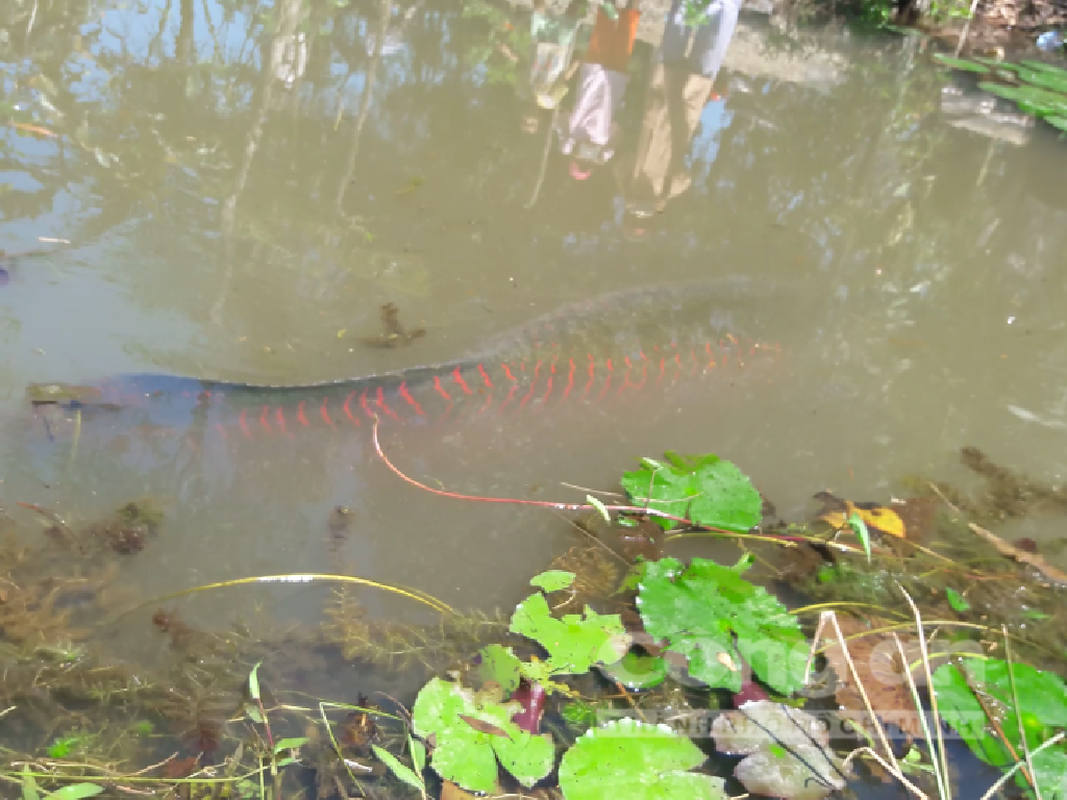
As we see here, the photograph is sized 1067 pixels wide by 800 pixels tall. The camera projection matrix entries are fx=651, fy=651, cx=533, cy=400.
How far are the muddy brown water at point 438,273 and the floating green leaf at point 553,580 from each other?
5.5 inches

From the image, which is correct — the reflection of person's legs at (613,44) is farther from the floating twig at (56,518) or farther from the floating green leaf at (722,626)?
the floating twig at (56,518)

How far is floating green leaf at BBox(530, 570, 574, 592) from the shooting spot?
1.78 meters

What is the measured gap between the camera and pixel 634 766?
1405 millimetres

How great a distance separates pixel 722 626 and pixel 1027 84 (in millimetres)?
7599

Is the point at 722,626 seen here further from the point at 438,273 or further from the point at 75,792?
the point at 438,273

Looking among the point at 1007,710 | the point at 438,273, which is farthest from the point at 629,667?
the point at 438,273

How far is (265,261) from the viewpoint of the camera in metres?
2.92

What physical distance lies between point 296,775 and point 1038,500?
2.66 metres

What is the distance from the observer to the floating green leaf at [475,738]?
1.40 m

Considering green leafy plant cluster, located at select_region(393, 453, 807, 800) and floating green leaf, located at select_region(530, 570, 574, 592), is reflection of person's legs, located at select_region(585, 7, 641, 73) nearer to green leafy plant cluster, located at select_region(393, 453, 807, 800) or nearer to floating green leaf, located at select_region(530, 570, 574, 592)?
green leafy plant cluster, located at select_region(393, 453, 807, 800)

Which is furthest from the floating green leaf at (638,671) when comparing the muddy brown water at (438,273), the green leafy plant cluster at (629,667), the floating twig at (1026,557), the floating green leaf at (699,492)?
the floating twig at (1026,557)

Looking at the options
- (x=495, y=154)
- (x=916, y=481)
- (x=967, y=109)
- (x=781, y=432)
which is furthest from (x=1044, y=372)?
(x=967, y=109)

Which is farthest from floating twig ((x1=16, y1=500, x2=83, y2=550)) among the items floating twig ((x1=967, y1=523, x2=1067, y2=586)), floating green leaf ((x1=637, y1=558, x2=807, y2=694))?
floating twig ((x1=967, y1=523, x2=1067, y2=586))

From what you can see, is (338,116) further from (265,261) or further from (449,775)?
(449,775)
